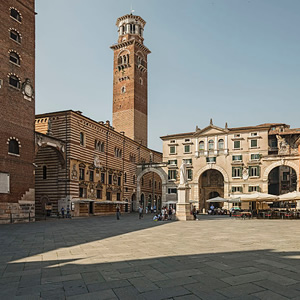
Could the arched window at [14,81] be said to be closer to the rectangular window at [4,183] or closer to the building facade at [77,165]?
the building facade at [77,165]

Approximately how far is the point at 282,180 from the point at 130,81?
34.7m

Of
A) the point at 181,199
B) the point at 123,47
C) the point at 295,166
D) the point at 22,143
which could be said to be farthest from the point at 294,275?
the point at 123,47

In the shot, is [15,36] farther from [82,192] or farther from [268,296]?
[268,296]

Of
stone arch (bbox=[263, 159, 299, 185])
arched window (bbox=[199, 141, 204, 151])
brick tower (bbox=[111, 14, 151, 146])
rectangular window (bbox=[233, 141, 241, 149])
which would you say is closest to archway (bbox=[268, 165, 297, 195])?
stone arch (bbox=[263, 159, 299, 185])

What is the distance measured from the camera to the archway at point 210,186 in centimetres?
5162

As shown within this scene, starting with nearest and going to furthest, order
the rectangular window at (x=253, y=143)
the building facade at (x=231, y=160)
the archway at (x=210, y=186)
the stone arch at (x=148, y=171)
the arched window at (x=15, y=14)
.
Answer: the arched window at (x=15, y=14), the building facade at (x=231, y=160), the rectangular window at (x=253, y=143), the stone arch at (x=148, y=171), the archway at (x=210, y=186)

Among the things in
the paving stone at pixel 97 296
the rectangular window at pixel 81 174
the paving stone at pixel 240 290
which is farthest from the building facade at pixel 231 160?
the paving stone at pixel 97 296

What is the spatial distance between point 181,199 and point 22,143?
14191 mm

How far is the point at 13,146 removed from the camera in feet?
84.0

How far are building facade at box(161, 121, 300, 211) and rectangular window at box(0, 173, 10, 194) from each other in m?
24.7

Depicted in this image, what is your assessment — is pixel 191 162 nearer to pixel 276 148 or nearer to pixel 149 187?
pixel 149 187

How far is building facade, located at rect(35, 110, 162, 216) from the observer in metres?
33.4

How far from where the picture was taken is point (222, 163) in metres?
48.2

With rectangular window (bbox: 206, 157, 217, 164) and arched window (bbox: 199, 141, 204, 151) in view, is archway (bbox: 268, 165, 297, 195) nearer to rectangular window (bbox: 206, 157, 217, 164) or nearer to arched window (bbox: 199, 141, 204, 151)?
rectangular window (bbox: 206, 157, 217, 164)
